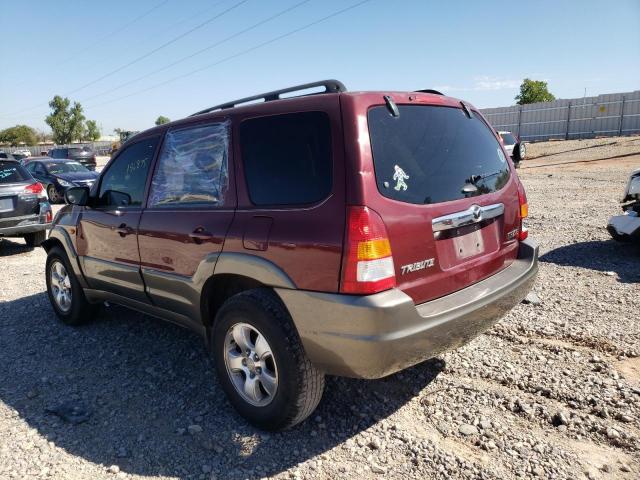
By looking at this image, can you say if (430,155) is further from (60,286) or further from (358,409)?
(60,286)

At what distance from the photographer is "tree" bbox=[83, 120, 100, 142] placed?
317ft

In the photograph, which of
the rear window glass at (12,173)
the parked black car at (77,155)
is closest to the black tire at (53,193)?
the rear window glass at (12,173)

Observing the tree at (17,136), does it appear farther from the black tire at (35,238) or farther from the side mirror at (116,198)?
the side mirror at (116,198)

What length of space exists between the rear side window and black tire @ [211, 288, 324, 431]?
22.4 inches

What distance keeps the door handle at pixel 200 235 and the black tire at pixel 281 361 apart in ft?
1.47

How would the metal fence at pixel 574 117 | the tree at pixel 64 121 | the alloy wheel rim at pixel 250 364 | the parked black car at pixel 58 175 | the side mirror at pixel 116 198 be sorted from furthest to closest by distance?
the tree at pixel 64 121, the metal fence at pixel 574 117, the parked black car at pixel 58 175, the side mirror at pixel 116 198, the alloy wheel rim at pixel 250 364

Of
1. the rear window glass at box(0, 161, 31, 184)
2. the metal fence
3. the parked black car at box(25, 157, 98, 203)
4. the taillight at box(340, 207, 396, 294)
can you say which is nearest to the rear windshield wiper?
the taillight at box(340, 207, 396, 294)

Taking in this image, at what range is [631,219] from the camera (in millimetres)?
5895

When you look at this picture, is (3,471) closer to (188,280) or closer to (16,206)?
(188,280)

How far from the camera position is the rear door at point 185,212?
3033 millimetres

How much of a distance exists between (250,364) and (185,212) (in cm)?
112

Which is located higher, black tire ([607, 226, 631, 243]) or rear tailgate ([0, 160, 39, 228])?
rear tailgate ([0, 160, 39, 228])

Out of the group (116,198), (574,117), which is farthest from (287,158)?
(574,117)

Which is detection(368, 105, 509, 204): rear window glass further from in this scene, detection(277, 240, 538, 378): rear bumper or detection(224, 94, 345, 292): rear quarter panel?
detection(277, 240, 538, 378): rear bumper
